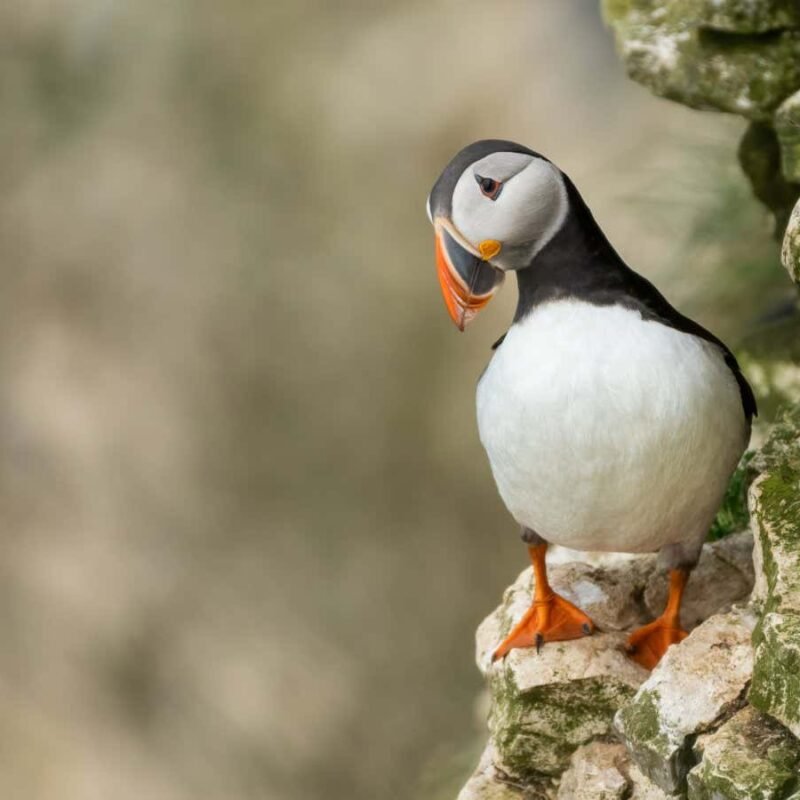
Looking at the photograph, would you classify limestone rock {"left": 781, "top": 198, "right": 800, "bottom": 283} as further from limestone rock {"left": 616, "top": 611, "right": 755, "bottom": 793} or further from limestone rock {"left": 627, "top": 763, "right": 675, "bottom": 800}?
limestone rock {"left": 627, "top": 763, "right": 675, "bottom": 800}

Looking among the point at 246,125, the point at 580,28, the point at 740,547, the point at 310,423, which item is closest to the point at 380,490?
the point at 310,423

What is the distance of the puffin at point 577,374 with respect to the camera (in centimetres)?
210

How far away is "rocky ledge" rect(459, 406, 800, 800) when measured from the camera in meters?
1.93

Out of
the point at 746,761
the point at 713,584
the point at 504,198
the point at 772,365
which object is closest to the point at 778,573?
the point at 746,761

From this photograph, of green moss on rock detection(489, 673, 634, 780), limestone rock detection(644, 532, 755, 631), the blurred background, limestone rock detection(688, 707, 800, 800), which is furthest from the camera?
the blurred background

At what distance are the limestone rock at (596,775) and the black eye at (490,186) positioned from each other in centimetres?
90

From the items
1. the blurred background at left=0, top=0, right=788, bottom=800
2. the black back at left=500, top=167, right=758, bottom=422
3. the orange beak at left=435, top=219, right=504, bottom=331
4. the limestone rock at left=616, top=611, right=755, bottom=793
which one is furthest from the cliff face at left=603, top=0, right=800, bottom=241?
the blurred background at left=0, top=0, right=788, bottom=800

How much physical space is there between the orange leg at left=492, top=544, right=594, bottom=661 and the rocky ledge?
0.06 ft

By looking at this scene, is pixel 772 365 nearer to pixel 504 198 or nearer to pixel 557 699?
pixel 557 699

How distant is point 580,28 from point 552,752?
18.4 feet

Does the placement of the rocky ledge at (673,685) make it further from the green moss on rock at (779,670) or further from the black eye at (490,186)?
the black eye at (490,186)

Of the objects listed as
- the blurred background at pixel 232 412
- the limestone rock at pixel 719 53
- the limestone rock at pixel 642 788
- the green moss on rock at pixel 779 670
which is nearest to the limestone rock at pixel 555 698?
the limestone rock at pixel 642 788

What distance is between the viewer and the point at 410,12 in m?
7.64

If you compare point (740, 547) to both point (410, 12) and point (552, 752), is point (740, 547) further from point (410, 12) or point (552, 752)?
point (410, 12)
